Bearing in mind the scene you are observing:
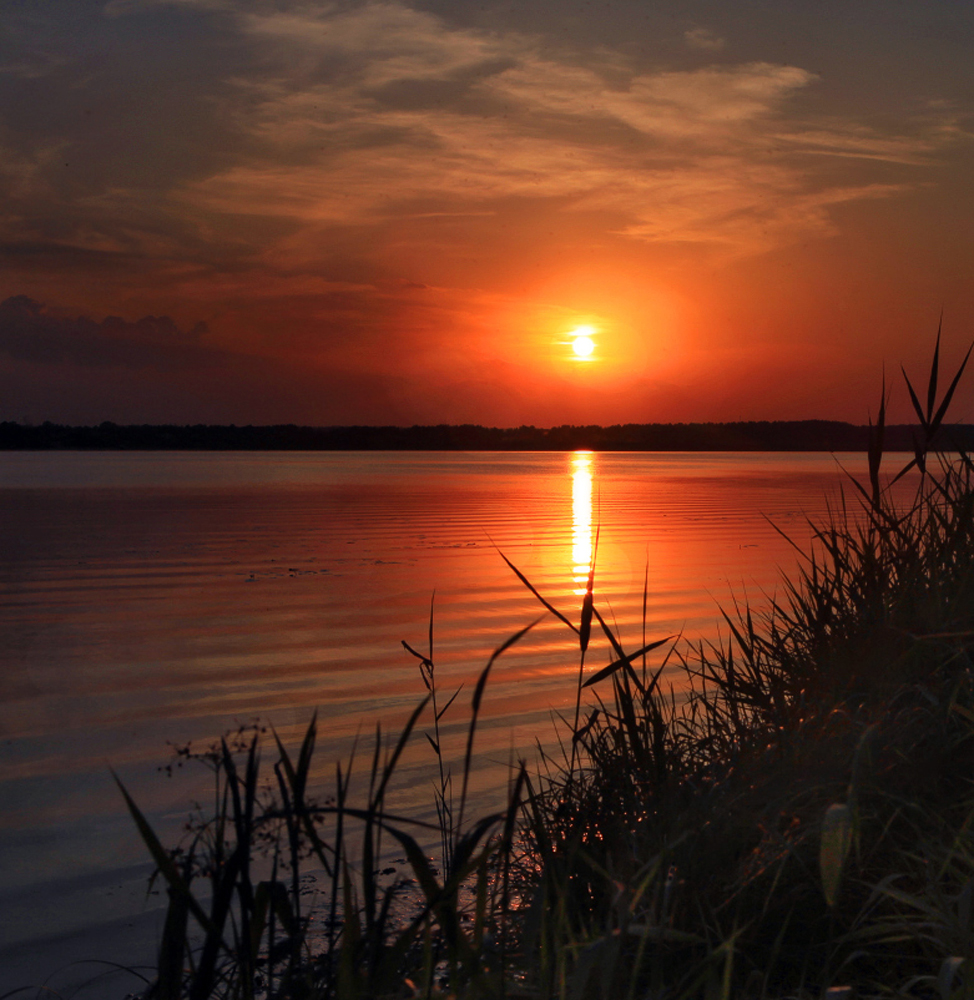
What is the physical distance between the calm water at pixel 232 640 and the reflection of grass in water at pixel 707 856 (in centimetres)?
78

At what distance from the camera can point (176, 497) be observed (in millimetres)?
27000

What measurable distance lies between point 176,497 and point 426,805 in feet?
79.1

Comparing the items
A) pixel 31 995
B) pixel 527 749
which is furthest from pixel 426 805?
pixel 31 995

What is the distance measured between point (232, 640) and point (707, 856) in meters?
6.47

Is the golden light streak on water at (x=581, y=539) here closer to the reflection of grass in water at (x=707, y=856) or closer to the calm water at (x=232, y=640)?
the calm water at (x=232, y=640)

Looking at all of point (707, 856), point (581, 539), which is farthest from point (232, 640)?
point (581, 539)

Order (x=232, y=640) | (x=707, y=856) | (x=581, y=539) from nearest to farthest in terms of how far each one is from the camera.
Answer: (x=707, y=856), (x=232, y=640), (x=581, y=539)

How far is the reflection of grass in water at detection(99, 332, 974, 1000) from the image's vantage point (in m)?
1.89

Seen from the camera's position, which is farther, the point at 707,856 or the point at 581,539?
the point at 581,539

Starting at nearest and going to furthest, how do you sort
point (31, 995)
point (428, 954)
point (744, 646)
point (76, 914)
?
point (428, 954) < point (31, 995) < point (76, 914) < point (744, 646)

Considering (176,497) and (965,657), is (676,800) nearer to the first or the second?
(965,657)

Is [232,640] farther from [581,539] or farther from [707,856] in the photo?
[581,539]

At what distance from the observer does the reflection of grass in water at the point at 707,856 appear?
1892mm

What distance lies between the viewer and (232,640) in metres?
8.34
